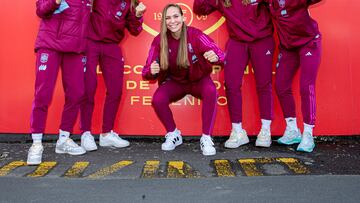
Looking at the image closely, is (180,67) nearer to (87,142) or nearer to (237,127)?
(237,127)

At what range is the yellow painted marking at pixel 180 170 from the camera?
303cm

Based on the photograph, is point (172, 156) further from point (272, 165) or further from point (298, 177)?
point (298, 177)

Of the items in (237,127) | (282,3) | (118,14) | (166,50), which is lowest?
(237,127)

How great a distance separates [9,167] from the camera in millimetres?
3289

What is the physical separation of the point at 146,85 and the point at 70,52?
3.10 feet

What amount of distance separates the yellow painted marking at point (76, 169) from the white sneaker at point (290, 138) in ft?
5.79

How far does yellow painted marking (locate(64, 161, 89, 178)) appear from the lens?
306cm

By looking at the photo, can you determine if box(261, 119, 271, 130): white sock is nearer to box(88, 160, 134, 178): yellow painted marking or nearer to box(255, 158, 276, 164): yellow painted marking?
box(255, 158, 276, 164): yellow painted marking

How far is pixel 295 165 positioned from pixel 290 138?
2.52ft

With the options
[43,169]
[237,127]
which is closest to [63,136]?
[43,169]

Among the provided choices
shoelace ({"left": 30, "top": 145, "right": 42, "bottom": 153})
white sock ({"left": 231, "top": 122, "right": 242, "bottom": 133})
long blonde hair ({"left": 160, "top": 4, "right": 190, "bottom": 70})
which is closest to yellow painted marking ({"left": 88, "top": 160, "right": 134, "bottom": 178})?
shoelace ({"left": 30, "top": 145, "right": 42, "bottom": 153})

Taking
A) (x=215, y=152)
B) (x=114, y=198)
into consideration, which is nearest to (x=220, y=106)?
(x=215, y=152)

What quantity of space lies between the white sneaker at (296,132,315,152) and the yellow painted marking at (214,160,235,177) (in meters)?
0.73

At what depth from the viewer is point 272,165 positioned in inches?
128
